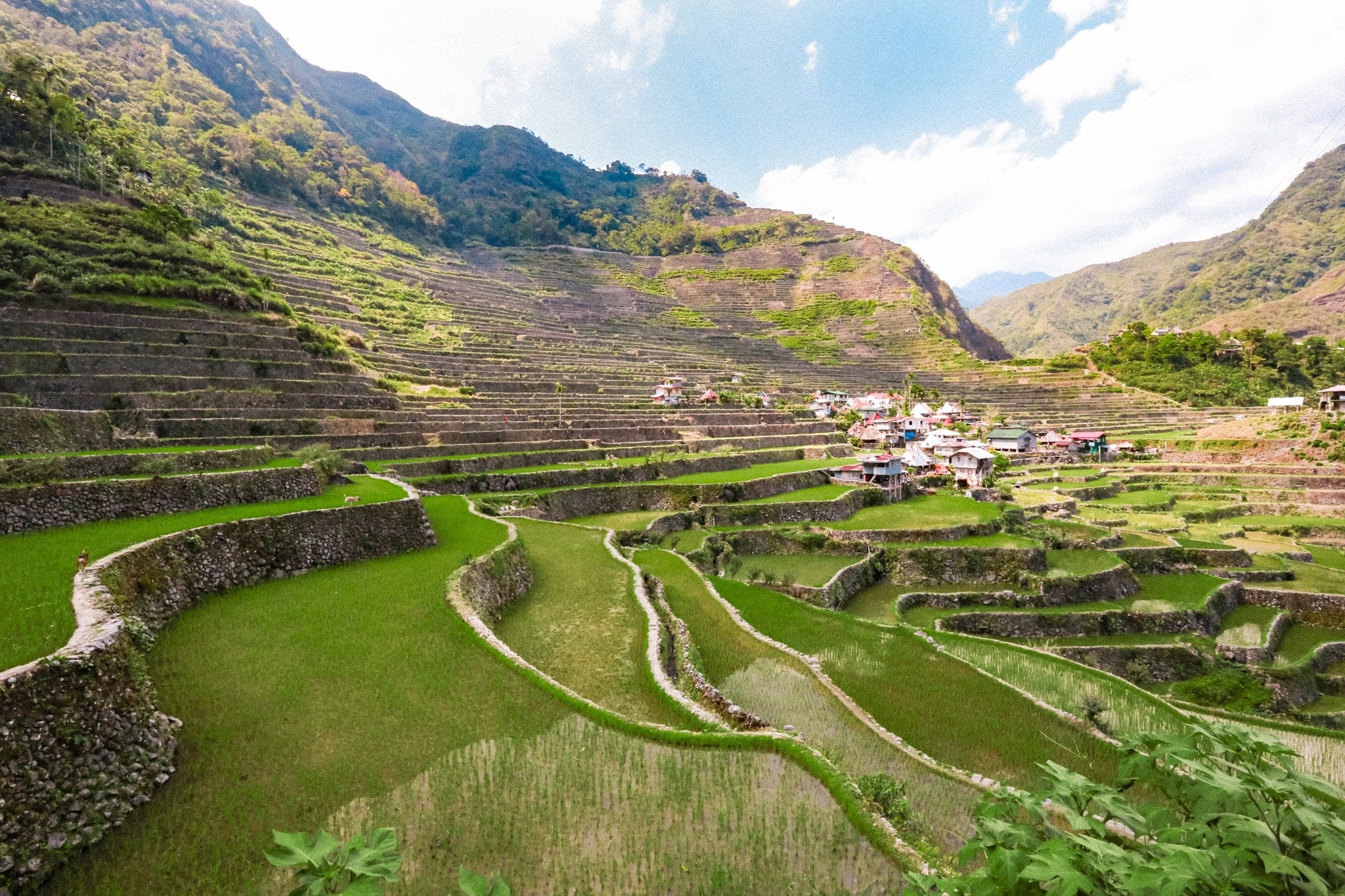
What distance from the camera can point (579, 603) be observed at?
43.3 ft

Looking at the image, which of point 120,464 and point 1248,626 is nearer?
point 120,464

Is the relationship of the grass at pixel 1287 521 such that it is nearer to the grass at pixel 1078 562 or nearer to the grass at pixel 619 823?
the grass at pixel 1078 562

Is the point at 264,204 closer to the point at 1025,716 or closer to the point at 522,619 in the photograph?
the point at 522,619

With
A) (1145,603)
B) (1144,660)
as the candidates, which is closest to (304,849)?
(1144,660)

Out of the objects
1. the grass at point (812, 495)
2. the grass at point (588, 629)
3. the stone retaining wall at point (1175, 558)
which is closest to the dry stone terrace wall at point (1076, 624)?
the stone retaining wall at point (1175, 558)

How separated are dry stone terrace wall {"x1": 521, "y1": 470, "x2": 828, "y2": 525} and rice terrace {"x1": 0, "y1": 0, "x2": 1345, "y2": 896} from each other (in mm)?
204

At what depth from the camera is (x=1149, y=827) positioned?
2768 mm

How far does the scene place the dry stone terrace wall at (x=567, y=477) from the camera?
74.8 ft

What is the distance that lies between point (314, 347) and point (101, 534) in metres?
21.3

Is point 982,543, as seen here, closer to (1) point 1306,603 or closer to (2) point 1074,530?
(2) point 1074,530

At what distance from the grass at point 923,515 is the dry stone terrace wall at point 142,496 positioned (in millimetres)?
19830

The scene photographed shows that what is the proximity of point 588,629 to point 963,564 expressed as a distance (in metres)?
15.8

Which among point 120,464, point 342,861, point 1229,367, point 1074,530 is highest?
point 1229,367

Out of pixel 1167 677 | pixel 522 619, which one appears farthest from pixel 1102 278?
pixel 522 619
